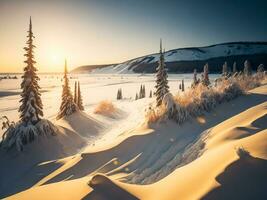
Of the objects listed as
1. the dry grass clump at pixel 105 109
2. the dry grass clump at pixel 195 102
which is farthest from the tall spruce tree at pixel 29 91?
the dry grass clump at pixel 105 109

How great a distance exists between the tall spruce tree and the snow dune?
979cm

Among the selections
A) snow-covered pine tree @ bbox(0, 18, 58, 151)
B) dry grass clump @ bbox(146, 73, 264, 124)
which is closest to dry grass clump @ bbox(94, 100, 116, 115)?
snow-covered pine tree @ bbox(0, 18, 58, 151)

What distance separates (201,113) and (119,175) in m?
5.33

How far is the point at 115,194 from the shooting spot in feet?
14.3

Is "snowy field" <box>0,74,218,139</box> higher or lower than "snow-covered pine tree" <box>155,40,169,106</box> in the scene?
lower

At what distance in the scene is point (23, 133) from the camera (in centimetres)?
1639

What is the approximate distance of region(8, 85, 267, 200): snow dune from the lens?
12.3 feet

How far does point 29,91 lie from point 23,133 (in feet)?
10.5

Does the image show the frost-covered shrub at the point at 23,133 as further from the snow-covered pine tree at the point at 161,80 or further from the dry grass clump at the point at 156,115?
the dry grass clump at the point at 156,115

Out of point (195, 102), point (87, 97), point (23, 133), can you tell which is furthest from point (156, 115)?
point (87, 97)

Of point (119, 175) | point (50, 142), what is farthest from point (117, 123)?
point (119, 175)

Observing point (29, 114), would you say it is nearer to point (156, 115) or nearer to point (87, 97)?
point (156, 115)

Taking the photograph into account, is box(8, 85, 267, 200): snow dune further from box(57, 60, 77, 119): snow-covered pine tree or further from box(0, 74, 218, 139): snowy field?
box(57, 60, 77, 119): snow-covered pine tree

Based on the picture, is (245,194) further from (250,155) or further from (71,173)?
(71,173)
